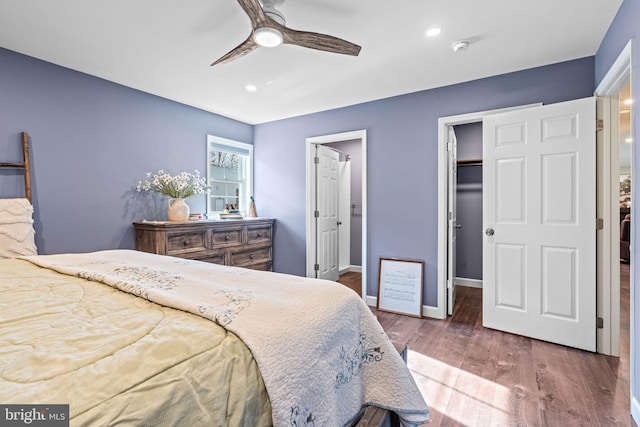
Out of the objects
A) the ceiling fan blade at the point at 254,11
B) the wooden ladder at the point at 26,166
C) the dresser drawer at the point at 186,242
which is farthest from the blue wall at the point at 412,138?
the wooden ladder at the point at 26,166

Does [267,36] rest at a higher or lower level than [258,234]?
higher

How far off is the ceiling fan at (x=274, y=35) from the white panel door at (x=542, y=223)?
1.77 m

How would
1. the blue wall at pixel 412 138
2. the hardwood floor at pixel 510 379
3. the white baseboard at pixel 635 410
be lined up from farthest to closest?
the blue wall at pixel 412 138
the hardwood floor at pixel 510 379
the white baseboard at pixel 635 410

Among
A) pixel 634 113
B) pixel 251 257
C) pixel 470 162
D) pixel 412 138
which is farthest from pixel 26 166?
pixel 470 162

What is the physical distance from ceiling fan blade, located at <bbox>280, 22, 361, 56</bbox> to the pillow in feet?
7.73

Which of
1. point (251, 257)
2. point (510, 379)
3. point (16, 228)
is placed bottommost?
point (510, 379)

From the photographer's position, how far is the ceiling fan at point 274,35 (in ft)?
5.74

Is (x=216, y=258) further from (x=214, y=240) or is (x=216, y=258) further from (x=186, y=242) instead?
(x=186, y=242)

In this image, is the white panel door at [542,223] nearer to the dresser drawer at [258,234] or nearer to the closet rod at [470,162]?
the closet rod at [470,162]

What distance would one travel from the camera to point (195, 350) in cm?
71

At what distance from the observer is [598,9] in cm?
199

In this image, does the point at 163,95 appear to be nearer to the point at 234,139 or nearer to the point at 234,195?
the point at 234,139

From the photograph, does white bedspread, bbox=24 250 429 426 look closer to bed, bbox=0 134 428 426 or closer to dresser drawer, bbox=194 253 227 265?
bed, bbox=0 134 428 426

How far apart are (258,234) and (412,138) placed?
2.33 metres
